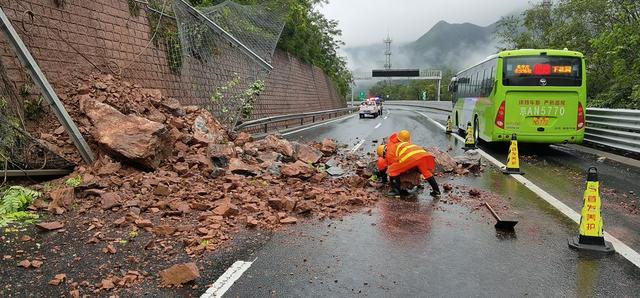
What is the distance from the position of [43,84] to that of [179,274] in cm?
461

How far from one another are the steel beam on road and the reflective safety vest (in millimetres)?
4861

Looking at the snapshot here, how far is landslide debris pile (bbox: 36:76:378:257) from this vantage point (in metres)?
5.51

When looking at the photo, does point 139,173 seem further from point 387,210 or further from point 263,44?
point 263,44

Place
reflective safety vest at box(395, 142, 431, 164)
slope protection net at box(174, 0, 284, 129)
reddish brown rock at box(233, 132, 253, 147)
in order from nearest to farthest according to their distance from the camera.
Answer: reflective safety vest at box(395, 142, 431, 164), reddish brown rock at box(233, 132, 253, 147), slope protection net at box(174, 0, 284, 129)

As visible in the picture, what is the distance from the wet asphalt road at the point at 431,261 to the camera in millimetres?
3947

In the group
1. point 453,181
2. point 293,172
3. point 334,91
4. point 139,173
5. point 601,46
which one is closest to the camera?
point 139,173

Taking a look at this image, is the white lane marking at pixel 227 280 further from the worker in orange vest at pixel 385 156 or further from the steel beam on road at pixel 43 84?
the steel beam on road at pixel 43 84

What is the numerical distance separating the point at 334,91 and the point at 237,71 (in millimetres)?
40745

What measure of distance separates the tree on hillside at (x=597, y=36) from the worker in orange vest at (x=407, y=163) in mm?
9882

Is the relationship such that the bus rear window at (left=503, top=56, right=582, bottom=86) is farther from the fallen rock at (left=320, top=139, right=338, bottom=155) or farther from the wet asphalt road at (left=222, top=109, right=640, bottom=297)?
the wet asphalt road at (left=222, top=109, right=640, bottom=297)

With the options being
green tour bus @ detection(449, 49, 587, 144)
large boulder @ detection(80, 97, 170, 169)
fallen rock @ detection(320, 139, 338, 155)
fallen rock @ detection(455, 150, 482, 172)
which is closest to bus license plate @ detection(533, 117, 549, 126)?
green tour bus @ detection(449, 49, 587, 144)

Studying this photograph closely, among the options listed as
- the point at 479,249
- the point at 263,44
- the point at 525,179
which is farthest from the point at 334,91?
the point at 479,249

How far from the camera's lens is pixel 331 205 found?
6746 mm

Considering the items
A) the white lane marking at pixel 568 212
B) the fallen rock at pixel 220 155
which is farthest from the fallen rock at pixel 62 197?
the white lane marking at pixel 568 212
